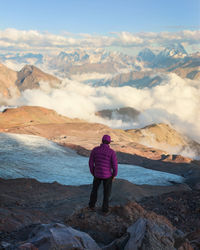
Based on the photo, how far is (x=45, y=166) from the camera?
39.3 metres

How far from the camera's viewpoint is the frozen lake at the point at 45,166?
112 feet

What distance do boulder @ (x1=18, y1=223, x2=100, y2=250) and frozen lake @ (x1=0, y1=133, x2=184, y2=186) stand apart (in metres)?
25.1

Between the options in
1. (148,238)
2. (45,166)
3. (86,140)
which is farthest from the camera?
(86,140)

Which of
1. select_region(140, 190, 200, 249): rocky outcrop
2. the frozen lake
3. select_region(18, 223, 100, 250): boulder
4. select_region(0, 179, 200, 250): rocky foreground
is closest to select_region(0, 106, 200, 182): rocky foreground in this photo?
the frozen lake

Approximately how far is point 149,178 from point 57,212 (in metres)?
28.0

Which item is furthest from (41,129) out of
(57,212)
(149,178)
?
(57,212)

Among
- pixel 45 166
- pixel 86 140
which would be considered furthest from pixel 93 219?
pixel 86 140

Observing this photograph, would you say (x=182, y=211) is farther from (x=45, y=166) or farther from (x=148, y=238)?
(x=45, y=166)

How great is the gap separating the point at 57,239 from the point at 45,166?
113 ft

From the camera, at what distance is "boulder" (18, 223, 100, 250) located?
18.6 ft

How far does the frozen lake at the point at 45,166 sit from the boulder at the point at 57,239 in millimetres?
25146

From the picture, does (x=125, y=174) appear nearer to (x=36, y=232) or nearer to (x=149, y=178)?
(x=149, y=178)

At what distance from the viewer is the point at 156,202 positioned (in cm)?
1852

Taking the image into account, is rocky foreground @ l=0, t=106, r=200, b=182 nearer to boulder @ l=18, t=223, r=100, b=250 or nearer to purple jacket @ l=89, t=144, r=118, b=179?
purple jacket @ l=89, t=144, r=118, b=179
